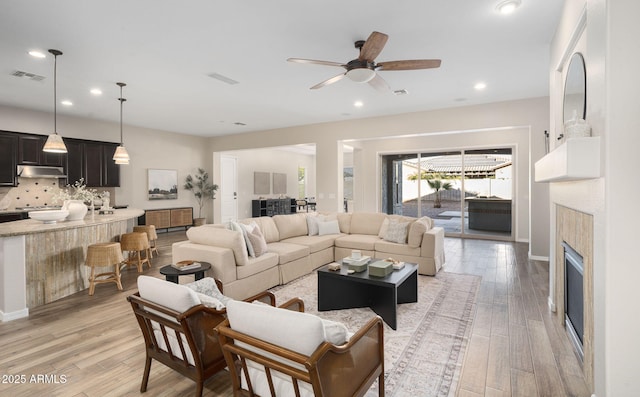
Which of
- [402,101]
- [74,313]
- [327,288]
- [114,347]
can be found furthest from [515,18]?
[74,313]

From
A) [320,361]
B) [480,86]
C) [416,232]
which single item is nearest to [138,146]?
[416,232]

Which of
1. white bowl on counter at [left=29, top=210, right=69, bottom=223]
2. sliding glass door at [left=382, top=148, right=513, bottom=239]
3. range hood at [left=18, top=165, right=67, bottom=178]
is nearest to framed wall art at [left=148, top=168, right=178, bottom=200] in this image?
range hood at [left=18, top=165, right=67, bottom=178]

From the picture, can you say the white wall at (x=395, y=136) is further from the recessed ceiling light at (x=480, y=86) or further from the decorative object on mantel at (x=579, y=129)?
the decorative object on mantel at (x=579, y=129)

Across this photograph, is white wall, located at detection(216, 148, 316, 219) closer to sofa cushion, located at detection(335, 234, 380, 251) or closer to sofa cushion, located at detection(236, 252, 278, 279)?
sofa cushion, located at detection(335, 234, 380, 251)

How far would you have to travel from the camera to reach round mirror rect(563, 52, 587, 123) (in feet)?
7.35

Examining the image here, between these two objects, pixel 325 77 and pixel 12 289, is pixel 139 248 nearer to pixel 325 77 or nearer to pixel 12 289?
pixel 12 289

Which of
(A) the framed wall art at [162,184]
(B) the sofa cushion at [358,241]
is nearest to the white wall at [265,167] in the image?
(A) the framed wall art at [162,184]

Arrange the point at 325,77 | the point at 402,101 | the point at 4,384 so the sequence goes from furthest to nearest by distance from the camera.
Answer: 1. the point at 402,101
2. the point at 325,77
3. the point at 4,384

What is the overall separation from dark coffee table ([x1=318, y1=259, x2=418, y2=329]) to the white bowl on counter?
339 centimetres

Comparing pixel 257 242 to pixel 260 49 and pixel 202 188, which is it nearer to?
pixel 260 49

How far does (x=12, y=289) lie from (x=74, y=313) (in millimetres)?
617

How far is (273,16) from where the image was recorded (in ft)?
9.62

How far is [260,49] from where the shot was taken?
3605mm

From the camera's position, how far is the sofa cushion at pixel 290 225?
209 inches
